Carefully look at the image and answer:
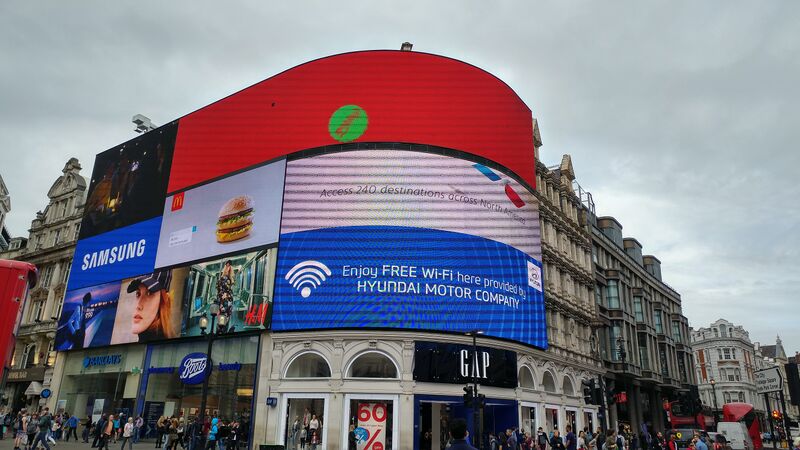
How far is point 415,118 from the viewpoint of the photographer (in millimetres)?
35812

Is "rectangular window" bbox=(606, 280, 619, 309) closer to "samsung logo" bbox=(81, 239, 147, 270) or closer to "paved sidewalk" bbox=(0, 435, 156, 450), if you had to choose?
"paved sidewalk" bbox=(0, 435, 156, 450)

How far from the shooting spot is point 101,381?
43.2 metres

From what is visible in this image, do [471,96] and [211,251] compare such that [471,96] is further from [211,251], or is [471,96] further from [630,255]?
[630,255]

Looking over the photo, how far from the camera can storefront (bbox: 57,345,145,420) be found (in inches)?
1588

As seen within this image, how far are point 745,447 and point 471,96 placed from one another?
1116 inches

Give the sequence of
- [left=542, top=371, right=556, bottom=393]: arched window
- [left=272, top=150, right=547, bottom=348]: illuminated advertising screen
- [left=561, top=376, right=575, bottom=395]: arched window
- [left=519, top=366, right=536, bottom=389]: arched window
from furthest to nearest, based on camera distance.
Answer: [left=561, top=376, right=575, bottom=395]: arched window < [left=542, top=371, right=556, bottom=393]: arched window < [left=519, top=366, right=536, bottom=389]: arched window < [left=272, top=150, right=547, bottom=348]: illuminated advertising screen

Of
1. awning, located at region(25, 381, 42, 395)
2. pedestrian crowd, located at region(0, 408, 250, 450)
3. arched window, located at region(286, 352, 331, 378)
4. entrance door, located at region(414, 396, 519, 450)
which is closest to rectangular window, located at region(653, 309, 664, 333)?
entrance door, located at region(414, 396, 519, 450)

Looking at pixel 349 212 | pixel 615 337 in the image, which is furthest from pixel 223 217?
pixel 615 337

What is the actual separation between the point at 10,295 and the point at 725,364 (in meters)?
116

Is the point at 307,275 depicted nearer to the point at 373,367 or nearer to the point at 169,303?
the point at 373,367

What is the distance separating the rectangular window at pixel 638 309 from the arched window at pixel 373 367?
116ft

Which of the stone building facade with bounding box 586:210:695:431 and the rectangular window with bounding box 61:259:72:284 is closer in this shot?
the rectangular window with bounding box 61:259:72:284

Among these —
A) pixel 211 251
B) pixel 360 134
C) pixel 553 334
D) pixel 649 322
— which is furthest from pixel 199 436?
pixel 649 322

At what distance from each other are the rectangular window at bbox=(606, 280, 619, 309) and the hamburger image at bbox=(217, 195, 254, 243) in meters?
34.5
